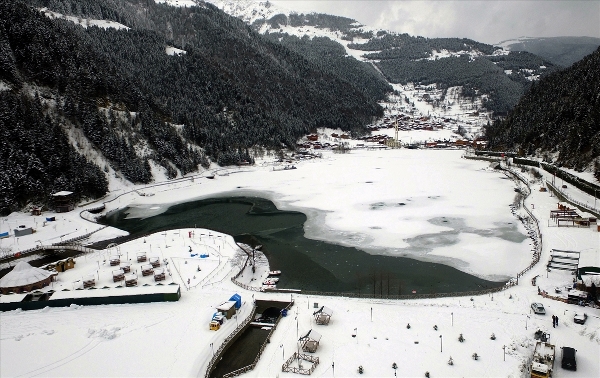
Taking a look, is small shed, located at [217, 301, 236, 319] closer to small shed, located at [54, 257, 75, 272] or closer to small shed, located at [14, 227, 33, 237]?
small shed, located at [54, 257, 75, 272]

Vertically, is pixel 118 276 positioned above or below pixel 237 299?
above

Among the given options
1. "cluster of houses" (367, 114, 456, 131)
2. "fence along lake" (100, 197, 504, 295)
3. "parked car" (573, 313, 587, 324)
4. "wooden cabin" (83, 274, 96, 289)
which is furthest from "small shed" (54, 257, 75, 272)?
"cluster of houses" (367, 114, 456, 131)

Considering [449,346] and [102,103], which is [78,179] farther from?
[449,346]

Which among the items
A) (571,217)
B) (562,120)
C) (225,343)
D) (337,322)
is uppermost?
(562,120)

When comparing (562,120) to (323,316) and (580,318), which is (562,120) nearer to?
(580,318)

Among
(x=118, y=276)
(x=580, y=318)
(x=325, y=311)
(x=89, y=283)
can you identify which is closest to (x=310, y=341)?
(x=325, y=311)

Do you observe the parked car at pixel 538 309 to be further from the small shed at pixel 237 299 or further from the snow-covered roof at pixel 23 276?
the snow-covered roof at pixel 23 276

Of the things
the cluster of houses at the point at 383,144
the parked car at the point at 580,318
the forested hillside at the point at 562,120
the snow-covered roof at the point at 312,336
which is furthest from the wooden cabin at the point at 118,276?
the cluster of houses at the point at 383,144
